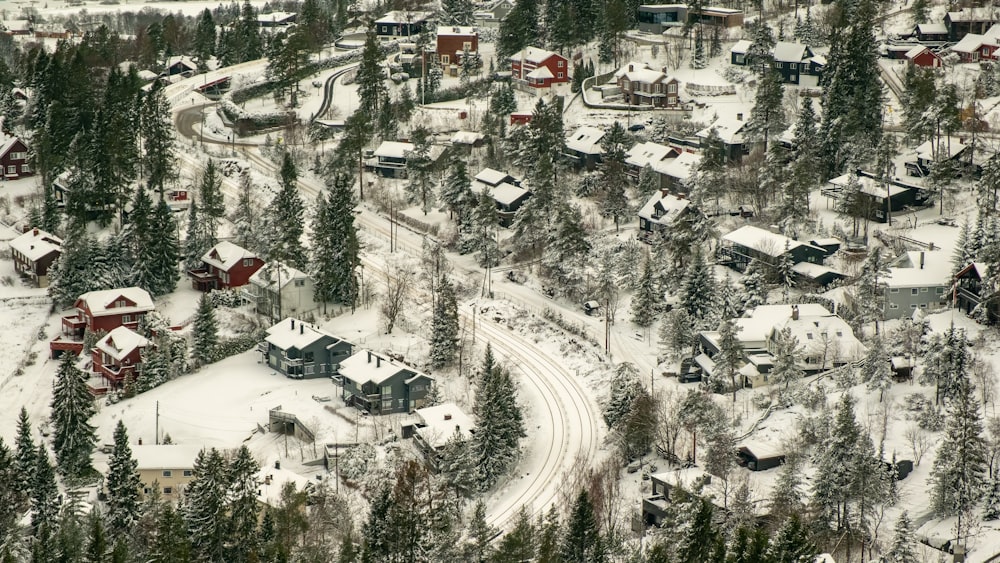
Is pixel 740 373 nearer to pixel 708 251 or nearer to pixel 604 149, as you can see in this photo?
pixel 708 251

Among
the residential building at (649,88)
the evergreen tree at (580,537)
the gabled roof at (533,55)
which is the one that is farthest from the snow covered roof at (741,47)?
the evergreen tree at (580,537)

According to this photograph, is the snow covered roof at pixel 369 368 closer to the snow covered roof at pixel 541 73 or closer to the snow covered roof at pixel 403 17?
the snow covered roof at pixel 541 73

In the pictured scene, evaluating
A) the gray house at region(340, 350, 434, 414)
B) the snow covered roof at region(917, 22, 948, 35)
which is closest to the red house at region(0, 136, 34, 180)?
the gray house at region(340, 350, 434, 414)

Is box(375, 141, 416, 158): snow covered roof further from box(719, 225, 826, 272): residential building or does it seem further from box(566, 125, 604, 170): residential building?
box(719, 225, 826, 272): residential building

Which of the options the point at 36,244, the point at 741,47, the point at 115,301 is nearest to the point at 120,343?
the point at 115,301

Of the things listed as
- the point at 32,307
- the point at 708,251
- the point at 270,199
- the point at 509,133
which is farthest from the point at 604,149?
the point at 32,307

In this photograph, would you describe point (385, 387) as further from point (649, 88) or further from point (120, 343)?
point (649, 88)
